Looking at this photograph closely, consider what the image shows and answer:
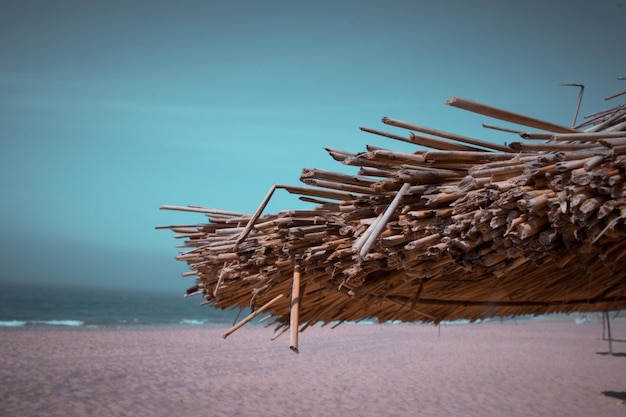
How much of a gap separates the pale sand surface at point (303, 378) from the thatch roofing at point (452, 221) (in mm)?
5164

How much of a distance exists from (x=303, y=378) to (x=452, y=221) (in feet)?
27.4

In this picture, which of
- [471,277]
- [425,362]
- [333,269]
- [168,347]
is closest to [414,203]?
[333,269]

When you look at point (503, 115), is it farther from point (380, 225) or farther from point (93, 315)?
point (93, 315)

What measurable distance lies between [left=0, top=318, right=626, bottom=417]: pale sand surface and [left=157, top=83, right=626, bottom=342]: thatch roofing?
16.9ft

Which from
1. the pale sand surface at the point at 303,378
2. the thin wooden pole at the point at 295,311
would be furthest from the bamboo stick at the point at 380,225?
the pale sand surface at the point at 303,378

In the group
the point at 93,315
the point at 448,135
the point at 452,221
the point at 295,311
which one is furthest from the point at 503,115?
the point at 93,315

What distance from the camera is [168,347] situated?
45.2ft

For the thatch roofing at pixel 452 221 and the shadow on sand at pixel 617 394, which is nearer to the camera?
the thatch roofing at pixel 452 221

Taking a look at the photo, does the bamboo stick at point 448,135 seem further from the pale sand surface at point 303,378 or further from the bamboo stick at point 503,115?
the pale sand surface at point 303,378

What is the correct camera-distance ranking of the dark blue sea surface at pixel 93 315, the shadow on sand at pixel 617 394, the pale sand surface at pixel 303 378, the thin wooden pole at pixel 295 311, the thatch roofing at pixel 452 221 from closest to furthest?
the thatch roofing at pixel 452 221
the thin wooden pole at pixel 295 311
the pale sand surface at pixel 303 378
the shadow on sand at pixel 617 394
the dark blue sea surface at pixel 93 315

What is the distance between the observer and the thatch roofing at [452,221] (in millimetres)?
1033

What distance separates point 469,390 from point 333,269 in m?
7.87

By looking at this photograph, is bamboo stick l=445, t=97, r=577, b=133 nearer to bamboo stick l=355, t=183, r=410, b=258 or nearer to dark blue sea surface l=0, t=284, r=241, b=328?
bamboo stick l=355, t=183, r=410, b=258

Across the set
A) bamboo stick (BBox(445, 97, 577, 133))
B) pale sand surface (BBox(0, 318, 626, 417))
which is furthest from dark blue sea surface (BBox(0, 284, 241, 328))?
bamboo stick (BBox(445, 97, 577, 133))
